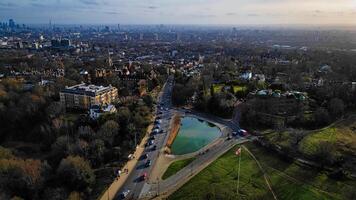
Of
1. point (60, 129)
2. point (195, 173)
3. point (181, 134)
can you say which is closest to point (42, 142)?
point (60, 129)

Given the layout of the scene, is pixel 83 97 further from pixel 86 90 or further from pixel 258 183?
pixel 258 183

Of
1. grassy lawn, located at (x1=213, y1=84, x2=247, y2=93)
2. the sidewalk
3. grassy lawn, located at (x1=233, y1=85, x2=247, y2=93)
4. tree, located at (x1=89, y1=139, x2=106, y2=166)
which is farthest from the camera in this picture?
grassy lawn, located at (x1=213, y1=84, x2=247, y2=93)

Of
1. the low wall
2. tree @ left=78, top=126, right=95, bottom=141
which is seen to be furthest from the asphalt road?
tree @ left=78, top=126, right=95, bottom=141

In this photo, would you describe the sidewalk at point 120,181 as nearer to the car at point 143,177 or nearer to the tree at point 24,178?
the car at point 143,177

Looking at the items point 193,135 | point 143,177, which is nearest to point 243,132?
point 193,135

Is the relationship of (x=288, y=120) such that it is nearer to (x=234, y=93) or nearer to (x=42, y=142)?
(x=234, y=93)

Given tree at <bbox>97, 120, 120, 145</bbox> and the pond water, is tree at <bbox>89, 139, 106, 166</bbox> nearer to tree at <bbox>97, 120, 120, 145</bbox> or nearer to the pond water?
tree at <bbox>97, 120, 120, 145</bbox>
